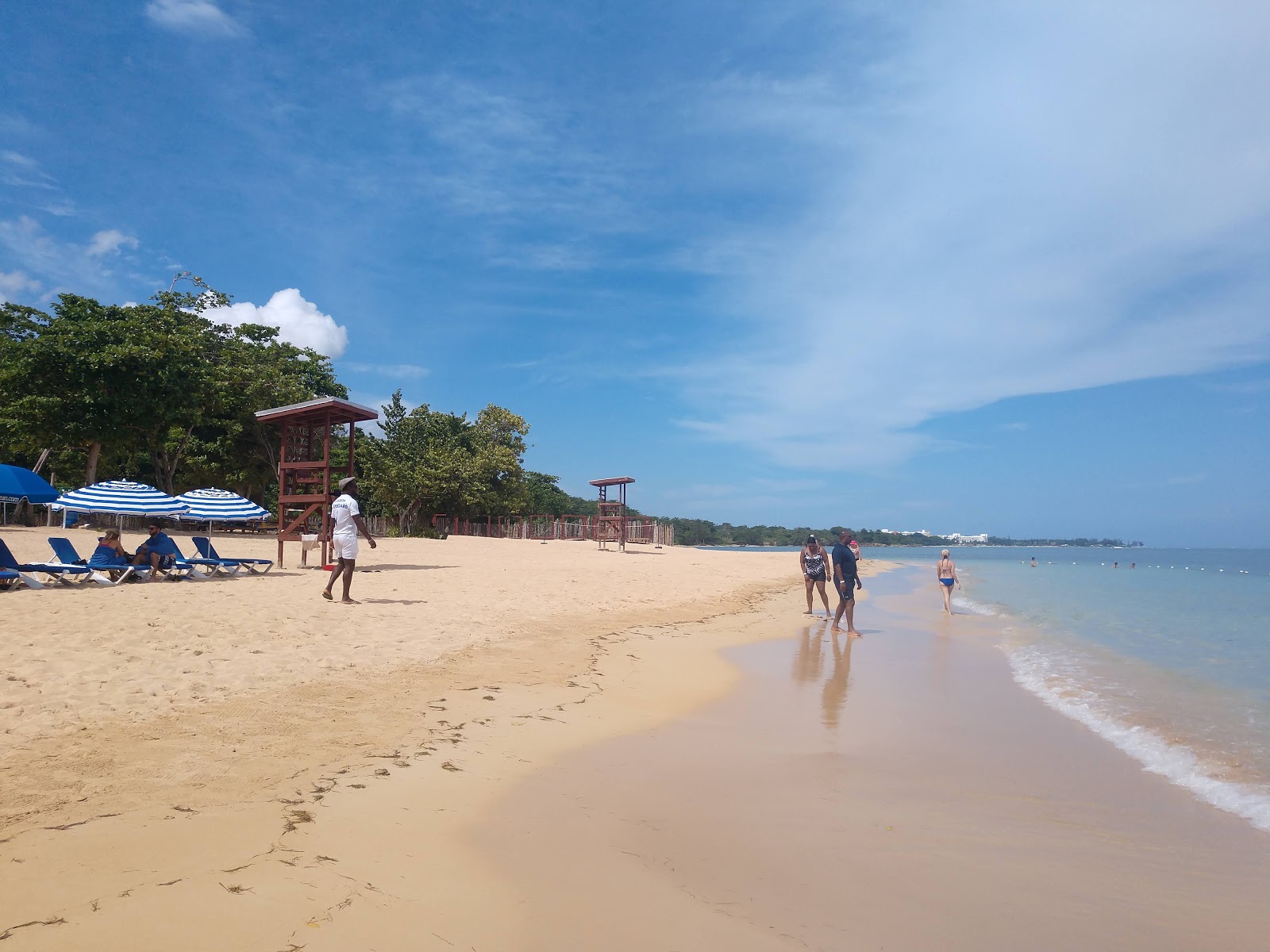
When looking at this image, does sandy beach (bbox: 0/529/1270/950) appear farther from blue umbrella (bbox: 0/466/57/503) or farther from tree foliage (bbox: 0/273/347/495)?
tree foliage (bbox: 0/273/347/495)

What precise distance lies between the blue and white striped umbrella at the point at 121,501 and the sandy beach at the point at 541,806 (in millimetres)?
5972

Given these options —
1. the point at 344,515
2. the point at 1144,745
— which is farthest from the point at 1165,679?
the point at 344,515

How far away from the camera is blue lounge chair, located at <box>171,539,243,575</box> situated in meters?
12.8

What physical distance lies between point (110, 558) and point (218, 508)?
366cm

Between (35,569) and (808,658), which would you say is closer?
(808,658)

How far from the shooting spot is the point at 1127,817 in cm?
449

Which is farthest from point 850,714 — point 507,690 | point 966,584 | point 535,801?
point 966,584

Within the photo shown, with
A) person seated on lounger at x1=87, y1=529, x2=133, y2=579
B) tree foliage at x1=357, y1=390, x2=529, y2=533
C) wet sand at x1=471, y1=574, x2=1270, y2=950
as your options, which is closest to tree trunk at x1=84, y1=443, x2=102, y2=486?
tree foliage at x1=357, y1=390, x2=529, y2=533

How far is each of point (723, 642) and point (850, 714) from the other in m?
3.86

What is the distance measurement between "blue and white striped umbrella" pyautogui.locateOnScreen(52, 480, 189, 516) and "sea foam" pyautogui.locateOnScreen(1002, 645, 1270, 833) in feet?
49.7

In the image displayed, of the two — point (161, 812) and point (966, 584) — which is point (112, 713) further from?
point (966, 584)

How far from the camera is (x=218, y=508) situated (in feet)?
50.2

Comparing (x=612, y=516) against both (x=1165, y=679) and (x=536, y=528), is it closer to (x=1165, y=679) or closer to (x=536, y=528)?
(x=536, y=528)

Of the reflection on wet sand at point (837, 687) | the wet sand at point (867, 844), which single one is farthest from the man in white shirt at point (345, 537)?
the reflection on wet sand at point (837, 687)
